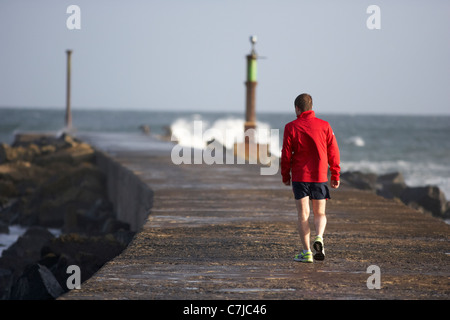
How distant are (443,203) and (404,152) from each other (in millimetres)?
30542

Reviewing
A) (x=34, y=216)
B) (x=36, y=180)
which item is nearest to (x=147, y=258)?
(x=34, y=216)

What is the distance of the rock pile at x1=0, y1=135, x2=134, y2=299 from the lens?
694 cm

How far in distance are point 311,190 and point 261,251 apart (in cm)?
67

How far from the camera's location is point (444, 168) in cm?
3344

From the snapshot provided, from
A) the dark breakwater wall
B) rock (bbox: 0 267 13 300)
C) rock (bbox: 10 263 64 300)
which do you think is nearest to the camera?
rock (bbox: 10 263 64 300)

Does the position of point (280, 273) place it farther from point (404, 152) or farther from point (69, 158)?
point (404, 152)

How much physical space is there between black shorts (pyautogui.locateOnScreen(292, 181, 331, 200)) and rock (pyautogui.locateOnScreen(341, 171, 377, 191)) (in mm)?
9625

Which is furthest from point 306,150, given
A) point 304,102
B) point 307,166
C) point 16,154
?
point 16,154

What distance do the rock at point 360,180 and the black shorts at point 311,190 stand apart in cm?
962

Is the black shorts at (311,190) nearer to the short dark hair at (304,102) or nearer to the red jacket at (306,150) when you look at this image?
the red jacket at (306,150)

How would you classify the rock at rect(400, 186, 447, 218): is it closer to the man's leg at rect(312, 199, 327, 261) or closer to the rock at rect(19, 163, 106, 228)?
the rock at rect(19, 163, 106, 228)

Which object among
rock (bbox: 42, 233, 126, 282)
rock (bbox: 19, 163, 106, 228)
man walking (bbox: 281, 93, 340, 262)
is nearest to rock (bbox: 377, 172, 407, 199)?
rock (bbox: 19, 163, 106, 228)

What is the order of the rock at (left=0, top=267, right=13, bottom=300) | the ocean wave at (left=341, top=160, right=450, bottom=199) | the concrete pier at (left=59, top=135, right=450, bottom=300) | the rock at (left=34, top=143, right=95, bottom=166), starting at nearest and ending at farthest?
the concrete pier at (left=59, top=135, right=450, bottom=300) → the rock at (left=0, top=267, right=13, bottom=300) → the rock at (left=34, top=143, right=95, bottom=166) → the ocean wave at (left=341, top=160, right=450, bottom=199)
